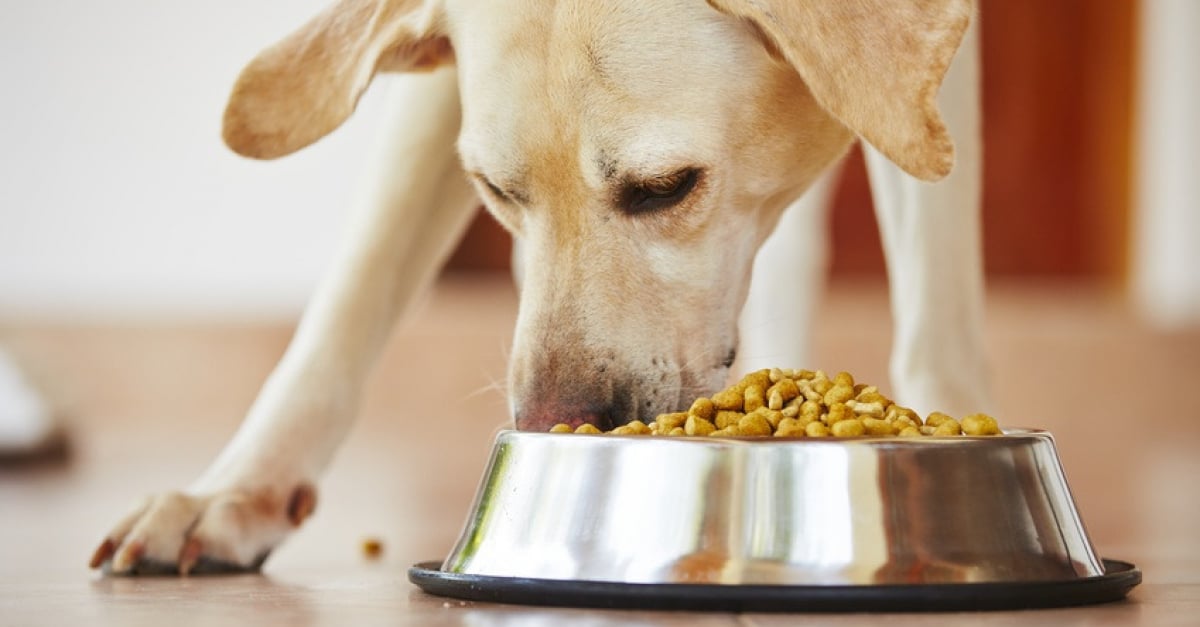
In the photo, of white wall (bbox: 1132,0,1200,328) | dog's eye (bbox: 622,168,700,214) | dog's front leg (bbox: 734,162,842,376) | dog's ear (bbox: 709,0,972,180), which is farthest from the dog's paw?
white wall (bbox: 1132,0,1200,328)

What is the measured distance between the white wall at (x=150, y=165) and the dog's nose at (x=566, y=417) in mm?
5546

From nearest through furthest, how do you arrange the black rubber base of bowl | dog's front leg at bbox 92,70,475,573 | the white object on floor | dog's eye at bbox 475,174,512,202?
the black rubber base of bowl → dog's front leg at bbox 92,70,475,573 → dog's eye at bbox 475,174,512,202 → the white object on floor

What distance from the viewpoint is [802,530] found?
1.53m

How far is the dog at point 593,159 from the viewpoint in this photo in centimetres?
196

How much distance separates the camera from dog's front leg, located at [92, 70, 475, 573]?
2.05 m

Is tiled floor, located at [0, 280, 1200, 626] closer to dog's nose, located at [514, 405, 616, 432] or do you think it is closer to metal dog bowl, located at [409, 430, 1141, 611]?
metal dog bowl, located at [409, 430, 1141, 611]

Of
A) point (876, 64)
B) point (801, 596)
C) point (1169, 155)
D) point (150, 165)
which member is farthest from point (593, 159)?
point (1169, 155)

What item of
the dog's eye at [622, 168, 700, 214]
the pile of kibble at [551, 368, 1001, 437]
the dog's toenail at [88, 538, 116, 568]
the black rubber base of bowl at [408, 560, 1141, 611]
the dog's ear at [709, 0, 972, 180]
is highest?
the dog's ear at [709, 0, 972, 180]

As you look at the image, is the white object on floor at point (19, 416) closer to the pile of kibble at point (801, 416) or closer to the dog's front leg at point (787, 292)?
the dog's front leg at point (787, 292)

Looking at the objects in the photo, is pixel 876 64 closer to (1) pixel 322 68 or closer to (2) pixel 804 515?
(2) pixel 804 515

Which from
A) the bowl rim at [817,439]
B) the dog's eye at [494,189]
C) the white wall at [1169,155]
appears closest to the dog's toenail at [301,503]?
the dog's eye at [494,189]

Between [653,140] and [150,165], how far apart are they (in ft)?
19.3

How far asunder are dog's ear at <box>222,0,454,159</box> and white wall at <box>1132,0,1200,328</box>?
20.4 feet

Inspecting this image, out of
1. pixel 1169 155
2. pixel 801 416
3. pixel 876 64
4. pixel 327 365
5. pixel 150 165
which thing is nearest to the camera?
pixel 801 416
